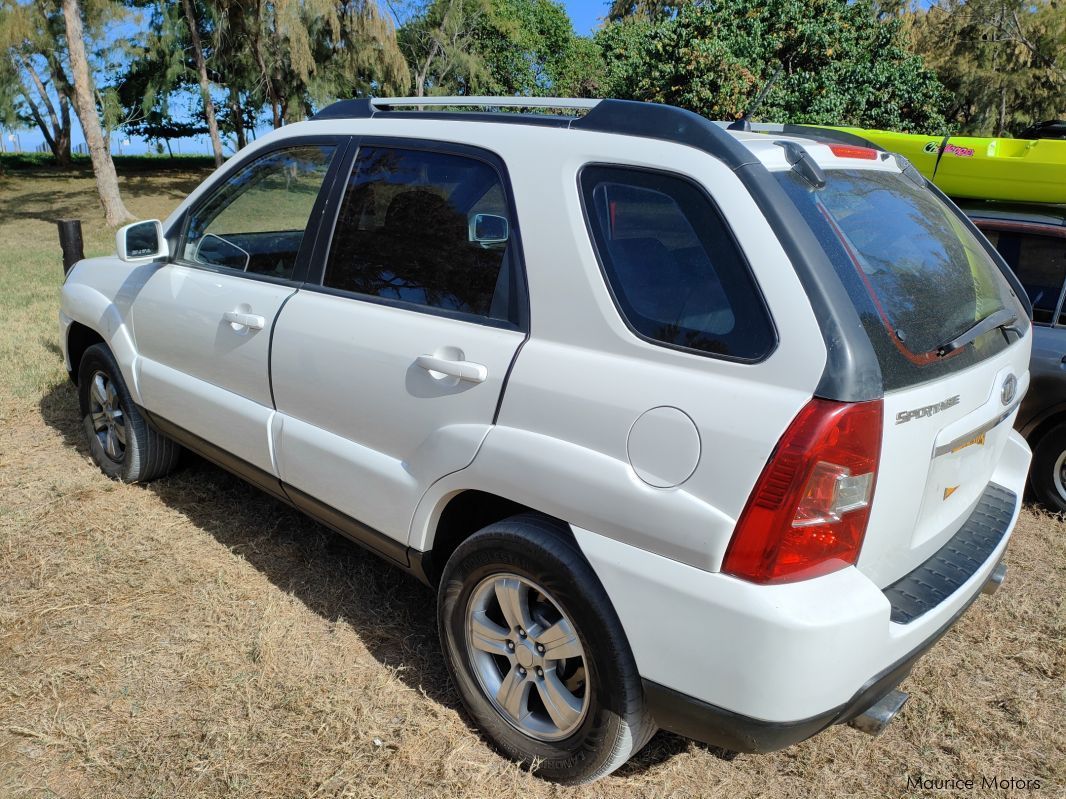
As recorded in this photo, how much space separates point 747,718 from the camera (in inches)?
76.2

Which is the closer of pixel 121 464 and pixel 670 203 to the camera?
pixel 670 203

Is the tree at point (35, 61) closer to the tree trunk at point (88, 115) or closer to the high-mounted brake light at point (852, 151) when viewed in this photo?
the tree trunk at point (88, 115)

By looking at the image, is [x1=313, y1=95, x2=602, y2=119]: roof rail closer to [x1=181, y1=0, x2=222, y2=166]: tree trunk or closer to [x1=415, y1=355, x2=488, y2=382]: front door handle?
[x1=415, y1=355, x2=488, y2=382]: front door handle

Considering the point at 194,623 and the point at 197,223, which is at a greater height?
the point at 197,223

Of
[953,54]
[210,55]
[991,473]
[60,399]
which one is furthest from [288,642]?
[210,55]

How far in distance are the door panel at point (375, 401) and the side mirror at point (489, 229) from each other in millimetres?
266

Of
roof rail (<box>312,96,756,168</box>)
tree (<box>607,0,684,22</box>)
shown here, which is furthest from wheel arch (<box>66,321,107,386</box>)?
tree (<box>607,0,684,22</box>)

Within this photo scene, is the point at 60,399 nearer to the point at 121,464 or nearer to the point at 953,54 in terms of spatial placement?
the point at 121,464

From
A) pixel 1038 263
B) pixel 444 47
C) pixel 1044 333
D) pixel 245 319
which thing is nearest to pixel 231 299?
pixel 245 319

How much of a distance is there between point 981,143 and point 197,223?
453 centimetres

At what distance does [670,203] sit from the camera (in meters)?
2.12

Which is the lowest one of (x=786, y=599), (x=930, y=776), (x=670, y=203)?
(x=930, y=776)

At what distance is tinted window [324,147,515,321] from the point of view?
2.51 meters

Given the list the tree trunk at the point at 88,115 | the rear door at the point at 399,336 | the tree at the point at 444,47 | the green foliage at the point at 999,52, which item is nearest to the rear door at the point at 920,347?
the rear door at the point at 399,336
